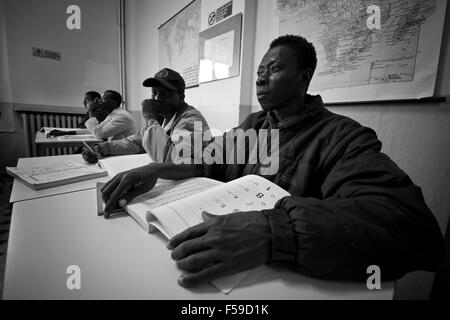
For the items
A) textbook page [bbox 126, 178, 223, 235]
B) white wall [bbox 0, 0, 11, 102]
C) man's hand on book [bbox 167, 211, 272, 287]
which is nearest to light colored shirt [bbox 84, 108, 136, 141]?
textbook page [bbox 126, 178, 223, 235]

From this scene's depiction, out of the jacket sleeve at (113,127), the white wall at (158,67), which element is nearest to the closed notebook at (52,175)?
the white wall at (158,67)

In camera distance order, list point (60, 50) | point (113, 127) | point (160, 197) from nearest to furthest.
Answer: point (160, 197) → point (113, 127) → point (60, 50)

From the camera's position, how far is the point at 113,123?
2.02 m

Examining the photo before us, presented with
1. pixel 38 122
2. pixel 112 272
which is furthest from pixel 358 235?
pixel 38 122

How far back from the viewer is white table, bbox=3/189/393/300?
0.92 feet

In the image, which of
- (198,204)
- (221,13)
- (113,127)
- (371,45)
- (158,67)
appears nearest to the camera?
(198,204)

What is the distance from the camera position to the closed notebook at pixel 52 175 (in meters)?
0.67

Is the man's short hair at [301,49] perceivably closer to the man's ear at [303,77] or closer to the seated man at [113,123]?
the man's ear at [303,77]

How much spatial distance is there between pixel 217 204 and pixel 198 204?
1.6 inches

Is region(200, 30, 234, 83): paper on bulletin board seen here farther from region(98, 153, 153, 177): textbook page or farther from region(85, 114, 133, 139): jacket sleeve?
region(98, 153, 153, 177): textbook page

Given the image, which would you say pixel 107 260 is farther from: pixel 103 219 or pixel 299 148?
pixel 299 148

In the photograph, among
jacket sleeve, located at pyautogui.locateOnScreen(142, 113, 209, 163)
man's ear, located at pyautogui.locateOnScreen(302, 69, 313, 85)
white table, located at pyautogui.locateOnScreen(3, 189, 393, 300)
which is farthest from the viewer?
→ jacket sleeve, located at pyautogui.locateOnScreen(142, 113, 209, 163)

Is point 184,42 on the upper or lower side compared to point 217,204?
upper

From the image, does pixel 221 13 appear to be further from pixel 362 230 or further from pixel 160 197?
pixel 362 230
